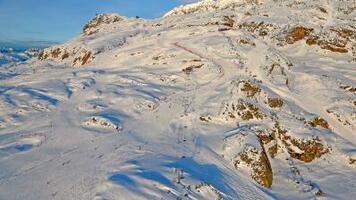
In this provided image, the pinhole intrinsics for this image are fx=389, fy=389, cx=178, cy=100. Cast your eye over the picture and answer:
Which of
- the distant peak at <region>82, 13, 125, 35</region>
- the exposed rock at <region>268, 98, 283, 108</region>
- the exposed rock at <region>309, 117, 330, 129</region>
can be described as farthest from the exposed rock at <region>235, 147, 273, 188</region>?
the distant peak at <region>82, 13, 125, 35</region>

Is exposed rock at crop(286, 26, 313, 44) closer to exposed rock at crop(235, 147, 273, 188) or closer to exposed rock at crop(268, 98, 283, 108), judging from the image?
exposed rock at crop(268, 98, 283, 108)

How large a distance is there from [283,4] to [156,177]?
166ft

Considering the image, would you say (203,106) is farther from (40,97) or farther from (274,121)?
(40,97)

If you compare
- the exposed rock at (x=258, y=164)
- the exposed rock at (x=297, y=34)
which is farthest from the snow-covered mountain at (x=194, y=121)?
the exposed rock at (x=297, y=34)

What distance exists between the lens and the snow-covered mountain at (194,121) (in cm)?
1794

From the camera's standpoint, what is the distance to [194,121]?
992 inches

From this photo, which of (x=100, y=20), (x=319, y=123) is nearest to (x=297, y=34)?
(x=319, y=123)

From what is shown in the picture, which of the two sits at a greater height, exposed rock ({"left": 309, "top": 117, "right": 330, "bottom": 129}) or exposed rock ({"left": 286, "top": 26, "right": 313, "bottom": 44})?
exposed rock ({"left": 286, "top": 26, "right": 313, "bottom": 44})

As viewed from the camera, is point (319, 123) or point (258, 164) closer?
point (258, 164)

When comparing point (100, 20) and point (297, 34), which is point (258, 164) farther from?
point (100, 20)

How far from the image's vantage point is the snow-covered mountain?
1794 centimetres

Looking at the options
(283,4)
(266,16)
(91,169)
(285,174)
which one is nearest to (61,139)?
(91,169)

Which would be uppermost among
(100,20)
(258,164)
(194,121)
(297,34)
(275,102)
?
(100,20)

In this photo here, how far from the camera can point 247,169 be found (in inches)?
830
